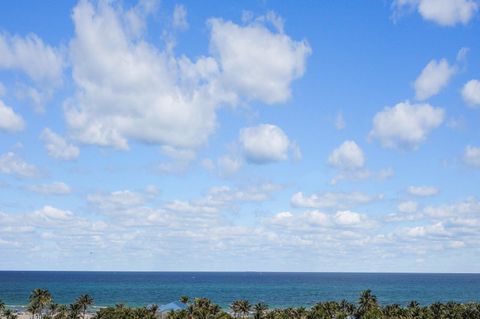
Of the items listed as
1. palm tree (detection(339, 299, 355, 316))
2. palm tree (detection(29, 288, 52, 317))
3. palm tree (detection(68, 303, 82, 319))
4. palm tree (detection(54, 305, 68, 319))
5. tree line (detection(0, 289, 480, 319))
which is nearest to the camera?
tree line (detection(0, 289, 480, 319))

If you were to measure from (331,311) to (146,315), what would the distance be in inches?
1578

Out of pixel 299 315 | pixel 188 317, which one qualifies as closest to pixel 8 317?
pixel 188 317

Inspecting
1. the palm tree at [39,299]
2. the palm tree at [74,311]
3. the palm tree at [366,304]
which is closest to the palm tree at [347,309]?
the palm tree at [366,304]

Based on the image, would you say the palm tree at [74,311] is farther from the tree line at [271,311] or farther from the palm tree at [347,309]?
the palm tree at [347,309]

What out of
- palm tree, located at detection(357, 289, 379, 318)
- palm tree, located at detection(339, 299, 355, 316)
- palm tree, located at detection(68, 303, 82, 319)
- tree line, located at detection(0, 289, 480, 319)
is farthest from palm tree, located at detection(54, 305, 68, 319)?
palm tree, located at detection(357, 289, 379, 318)

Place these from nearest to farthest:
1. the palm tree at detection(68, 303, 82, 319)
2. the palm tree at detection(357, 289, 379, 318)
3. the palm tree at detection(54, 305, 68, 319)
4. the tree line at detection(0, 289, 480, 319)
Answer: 1. the tree line at detection(0, 289, 480, 319)
2. the palm tree at detection(54, 305, 68, 319)
3. the palm tree at detection(68, 303, 82, 319)
4. the palm tree at detection(357, 289, 379, 318)

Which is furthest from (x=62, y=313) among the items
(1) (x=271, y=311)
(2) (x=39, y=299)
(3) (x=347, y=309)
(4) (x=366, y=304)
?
(4) (x=366, y=304)

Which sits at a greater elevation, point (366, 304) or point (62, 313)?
point (366, 304)

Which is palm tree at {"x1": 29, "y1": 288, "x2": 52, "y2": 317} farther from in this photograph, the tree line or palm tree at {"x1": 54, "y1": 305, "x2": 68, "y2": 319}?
palm tree at {"x1": 54, "y1": 305, "x2": 68, "y2": 319}

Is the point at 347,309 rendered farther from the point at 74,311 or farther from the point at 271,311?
the point at 74,311

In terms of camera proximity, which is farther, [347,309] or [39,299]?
[39,299]

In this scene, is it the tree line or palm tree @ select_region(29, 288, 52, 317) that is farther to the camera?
palm tree @ select_region(29, 288, 52, 317)

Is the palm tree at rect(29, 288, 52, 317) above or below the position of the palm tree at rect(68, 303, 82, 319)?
above

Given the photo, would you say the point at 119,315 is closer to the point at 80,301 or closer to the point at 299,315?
the point at 80,301
